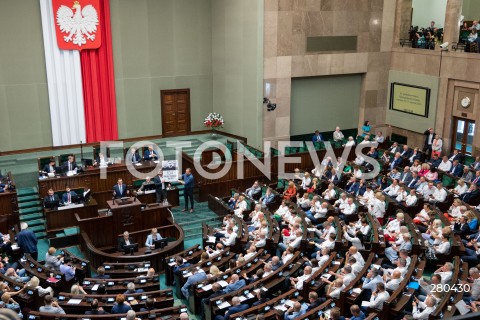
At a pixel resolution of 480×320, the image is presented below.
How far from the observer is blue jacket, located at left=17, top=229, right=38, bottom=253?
38.7 feet

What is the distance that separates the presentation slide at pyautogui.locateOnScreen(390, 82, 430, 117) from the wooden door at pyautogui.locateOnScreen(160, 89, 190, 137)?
28.8 ft

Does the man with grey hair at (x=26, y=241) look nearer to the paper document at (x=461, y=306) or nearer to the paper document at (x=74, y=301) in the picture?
the paper document at (x=74, y=301)

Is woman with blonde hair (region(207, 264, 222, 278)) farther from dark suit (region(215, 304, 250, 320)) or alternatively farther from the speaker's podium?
the speaker's podium

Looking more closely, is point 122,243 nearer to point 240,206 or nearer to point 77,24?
point 240,206

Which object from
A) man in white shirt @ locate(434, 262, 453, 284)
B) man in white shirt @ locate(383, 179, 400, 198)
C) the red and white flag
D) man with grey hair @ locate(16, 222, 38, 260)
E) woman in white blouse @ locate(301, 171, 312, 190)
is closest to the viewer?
man in white shirt @ locate(434, 262, 453, 284)

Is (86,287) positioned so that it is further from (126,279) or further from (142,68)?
(142,68)

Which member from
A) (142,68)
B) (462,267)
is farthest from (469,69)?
(142,68)

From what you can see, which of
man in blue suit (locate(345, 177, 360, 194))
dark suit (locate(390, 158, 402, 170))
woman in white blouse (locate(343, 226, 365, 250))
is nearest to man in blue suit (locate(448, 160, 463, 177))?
dark suit (locate(390, 158, 402, 170))

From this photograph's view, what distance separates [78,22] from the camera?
18.7 metres

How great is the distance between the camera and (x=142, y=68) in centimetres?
2020

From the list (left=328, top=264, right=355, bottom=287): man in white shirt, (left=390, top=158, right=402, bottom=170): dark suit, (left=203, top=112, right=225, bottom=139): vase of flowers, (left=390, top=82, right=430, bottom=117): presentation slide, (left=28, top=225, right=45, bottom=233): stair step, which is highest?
(left=390, top=82, right=430, bottom=117): presentation slide

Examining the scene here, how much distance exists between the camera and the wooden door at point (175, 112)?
68.9 ft

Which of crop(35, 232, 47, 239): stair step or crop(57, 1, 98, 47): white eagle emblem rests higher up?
crop(57, 1, 98, 47): white eagle emblem

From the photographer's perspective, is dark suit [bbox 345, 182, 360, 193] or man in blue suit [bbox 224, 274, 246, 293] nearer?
man in blue suit [bbox 224, 274, 246, 293]
